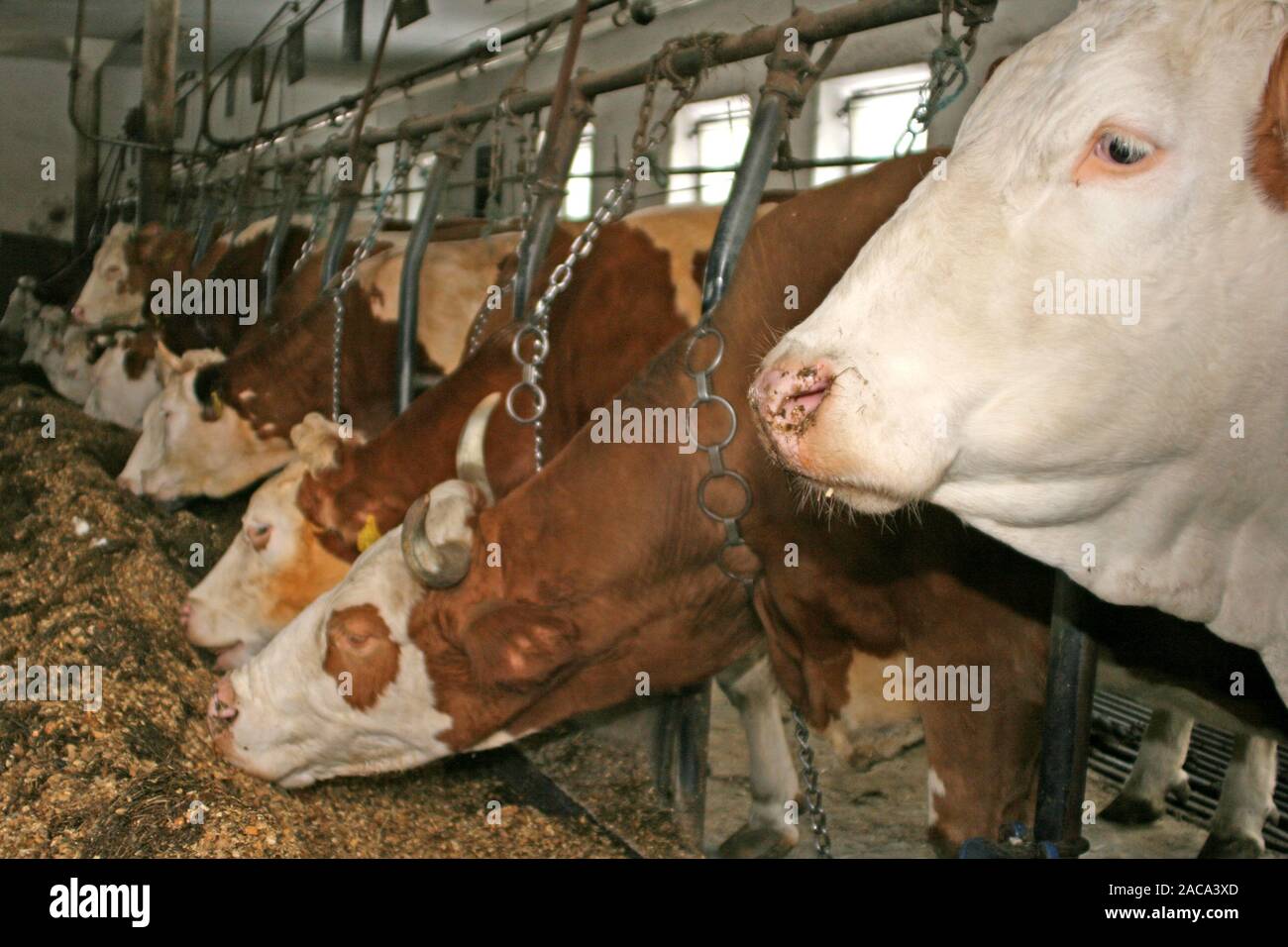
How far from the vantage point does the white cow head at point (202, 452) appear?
534 cm

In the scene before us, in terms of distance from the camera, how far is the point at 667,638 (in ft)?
8.41

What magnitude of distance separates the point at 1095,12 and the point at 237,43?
7.79 meters

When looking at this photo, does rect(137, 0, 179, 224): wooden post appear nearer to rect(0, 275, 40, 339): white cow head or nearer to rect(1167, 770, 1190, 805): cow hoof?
rect(0, 275, 40, 339): white cow head

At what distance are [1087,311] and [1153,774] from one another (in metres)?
3.04

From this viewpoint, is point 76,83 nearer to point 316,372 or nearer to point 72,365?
point 72,365

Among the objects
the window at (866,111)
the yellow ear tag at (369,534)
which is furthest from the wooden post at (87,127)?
the yellow ear tag at (369,534)

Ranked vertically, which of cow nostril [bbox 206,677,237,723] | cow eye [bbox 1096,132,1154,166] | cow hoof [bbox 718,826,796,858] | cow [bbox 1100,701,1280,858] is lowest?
cow hoof [bbox 718,826,796,858]

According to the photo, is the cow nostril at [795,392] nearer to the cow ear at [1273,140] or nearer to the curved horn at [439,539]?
the cow ear at [1273,140]

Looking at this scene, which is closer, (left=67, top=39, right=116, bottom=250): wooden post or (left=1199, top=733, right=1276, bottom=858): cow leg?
(left=1199, top=733, right=1276, bottom=858): cow leg

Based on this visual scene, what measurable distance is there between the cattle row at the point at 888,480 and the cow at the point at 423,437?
0.01 meters

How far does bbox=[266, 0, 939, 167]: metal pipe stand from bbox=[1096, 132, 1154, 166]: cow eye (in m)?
1.16

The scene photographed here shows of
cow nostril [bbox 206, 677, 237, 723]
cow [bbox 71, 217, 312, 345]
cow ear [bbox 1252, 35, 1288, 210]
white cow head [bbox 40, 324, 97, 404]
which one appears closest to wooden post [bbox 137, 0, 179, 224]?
cow [bbox 71, 217, 312, 345]

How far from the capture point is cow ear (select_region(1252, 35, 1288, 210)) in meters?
1.37

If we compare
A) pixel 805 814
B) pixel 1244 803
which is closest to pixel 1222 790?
pixel 1244 803
